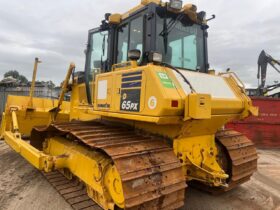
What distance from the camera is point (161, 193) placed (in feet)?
9.77

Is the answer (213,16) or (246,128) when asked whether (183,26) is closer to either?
(213,16)

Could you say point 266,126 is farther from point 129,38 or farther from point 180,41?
point 129,38

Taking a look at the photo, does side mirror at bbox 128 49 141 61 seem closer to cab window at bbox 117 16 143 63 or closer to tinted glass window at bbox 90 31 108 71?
cab window at bbox 117 16 143 63

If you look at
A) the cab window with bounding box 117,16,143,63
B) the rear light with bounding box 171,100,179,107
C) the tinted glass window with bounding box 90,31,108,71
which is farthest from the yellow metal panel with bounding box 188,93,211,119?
the tinted glass window with bounding box 90,31,108,71

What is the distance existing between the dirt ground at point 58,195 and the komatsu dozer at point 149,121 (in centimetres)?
20

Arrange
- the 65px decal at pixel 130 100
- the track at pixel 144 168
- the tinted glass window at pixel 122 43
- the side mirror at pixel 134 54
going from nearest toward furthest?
1. the track at pixel 144 168
2. the 65px decal at pixel 130 100
3. the side mirror at pixel 134 54
4. the tinted glass window at pixel 122 43

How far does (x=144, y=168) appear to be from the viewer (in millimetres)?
3006

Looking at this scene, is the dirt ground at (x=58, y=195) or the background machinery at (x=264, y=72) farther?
the background machinery at (x=264, y=72)

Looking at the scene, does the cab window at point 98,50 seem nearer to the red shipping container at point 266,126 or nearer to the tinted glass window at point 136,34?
the tinted glass window at point 136,34

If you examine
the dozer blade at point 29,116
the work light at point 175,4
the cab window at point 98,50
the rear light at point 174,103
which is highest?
the work light at point 175,4

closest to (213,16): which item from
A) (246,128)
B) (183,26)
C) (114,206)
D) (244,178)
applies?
(183,26)

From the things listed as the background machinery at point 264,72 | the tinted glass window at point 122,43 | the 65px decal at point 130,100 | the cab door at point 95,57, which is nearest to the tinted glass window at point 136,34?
the tinted glass window at point 122,43

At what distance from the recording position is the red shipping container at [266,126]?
32.0 ft

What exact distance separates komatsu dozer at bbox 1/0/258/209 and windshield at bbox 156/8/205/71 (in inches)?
0.6
